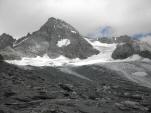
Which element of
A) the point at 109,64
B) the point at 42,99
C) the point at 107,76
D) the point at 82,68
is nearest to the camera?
the point at 42,99

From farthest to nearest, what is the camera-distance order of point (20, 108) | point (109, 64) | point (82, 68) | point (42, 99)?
point (109, 64) < point (82, 68) < point (42, 99) < point (20, 108)

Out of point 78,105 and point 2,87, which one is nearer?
point 78,105

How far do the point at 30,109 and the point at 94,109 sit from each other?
28.9 ft

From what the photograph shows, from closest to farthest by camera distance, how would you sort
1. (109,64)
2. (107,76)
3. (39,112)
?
(39,112) → (107,76) → (109,64)

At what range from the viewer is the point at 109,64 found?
190m

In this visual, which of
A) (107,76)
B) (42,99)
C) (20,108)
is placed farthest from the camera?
(107,76)

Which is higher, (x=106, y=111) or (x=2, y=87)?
(x=2, y=87)

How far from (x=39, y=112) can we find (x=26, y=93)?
1045 centimetres

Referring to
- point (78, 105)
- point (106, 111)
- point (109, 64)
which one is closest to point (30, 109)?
point (78, 105)

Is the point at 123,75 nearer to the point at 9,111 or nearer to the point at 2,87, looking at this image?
the point at 2,87

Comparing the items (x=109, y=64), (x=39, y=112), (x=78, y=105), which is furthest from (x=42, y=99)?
(x=109, y=64)

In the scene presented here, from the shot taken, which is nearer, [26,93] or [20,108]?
[20,108]

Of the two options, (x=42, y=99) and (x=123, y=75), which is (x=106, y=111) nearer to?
(x=42, y=99)

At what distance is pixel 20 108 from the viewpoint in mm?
40594
